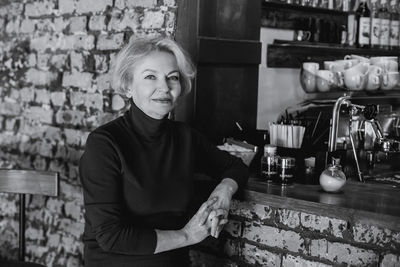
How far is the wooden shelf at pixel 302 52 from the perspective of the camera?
155 inches

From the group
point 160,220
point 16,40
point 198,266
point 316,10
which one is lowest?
point 198,266

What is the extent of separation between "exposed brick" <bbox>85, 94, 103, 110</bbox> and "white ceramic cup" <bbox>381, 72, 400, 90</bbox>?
1.55 metres

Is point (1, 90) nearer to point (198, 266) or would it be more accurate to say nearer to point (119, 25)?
point (119, 25)

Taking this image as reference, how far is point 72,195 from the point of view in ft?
11.1

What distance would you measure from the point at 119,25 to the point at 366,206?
1553 mm

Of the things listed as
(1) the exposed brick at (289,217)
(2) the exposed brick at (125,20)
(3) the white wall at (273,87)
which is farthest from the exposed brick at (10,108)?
(1) the exposed brick at (289,217)

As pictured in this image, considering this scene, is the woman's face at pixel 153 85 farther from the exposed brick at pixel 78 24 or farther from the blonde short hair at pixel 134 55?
the exposed brick at pixel 78 24

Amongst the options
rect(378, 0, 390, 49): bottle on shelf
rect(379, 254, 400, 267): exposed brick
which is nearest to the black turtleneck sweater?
rect(379, 254, 400, 267): exposed brick

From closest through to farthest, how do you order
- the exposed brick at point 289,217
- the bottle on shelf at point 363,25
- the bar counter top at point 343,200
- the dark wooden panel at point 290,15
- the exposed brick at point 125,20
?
the bar counter top at point 343,200, the exposed brick at point 289,217, the exposed brick at point 125,20, the dark wooden panel at point 290,15, the bottle on shelf at point 363,25

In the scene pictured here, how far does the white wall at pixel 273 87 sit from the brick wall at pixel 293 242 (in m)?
1.50

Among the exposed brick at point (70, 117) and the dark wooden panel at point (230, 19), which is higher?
the dark wooden panel at point (230, 19)

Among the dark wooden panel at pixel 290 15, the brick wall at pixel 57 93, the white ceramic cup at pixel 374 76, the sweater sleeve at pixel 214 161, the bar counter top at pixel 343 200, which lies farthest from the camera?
the dark wooden panel at pixel 290 15

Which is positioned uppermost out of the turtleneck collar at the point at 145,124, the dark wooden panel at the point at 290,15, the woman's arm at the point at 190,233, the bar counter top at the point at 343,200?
the dark wooden panel at the point at 290,15

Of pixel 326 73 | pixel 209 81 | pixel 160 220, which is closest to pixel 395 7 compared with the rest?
pixel 326 73
